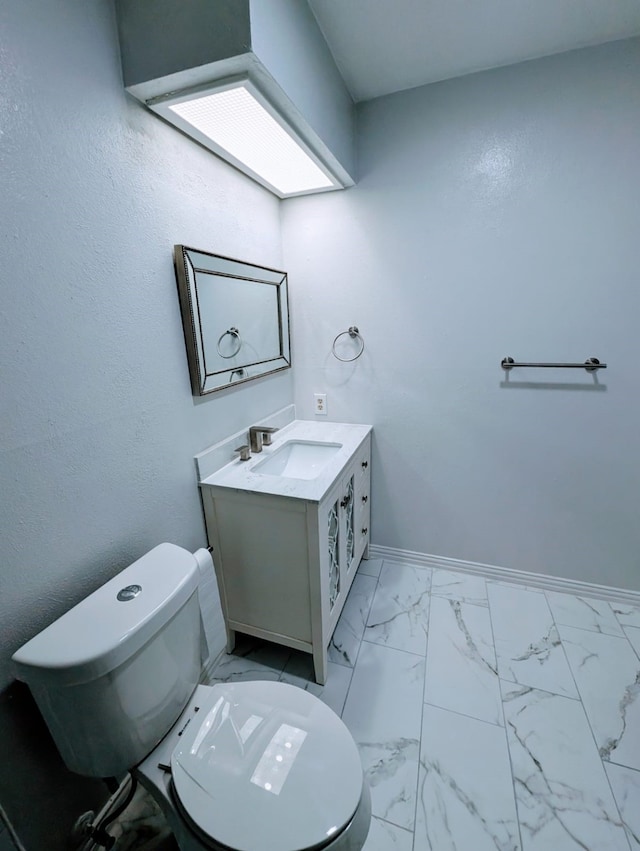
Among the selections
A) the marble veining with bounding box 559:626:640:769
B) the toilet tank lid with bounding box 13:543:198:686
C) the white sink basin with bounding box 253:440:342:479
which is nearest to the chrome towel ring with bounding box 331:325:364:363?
the white sink basin with bounding box 253:440:342:479

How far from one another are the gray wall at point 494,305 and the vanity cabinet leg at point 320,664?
2.82 ft

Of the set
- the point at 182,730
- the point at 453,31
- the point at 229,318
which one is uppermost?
the point at 453,31

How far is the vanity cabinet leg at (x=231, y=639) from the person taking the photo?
1578 millimetres

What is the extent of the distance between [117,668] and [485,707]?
4.17ft

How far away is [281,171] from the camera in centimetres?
156

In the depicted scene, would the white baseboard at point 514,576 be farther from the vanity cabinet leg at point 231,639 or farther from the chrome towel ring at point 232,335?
the chrome towel ring at point 232,335

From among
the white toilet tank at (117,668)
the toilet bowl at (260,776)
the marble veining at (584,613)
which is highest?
the white toilet tank at (117,668)

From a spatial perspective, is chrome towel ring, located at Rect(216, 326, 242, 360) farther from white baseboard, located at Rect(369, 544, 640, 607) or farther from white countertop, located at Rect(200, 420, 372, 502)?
white baseboard, located at Rect(369, 544, 640, 607)

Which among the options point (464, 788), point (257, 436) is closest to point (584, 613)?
point (464, 788)

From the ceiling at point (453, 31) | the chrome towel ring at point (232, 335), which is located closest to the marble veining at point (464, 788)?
the chrome towel ring at point (232, 335)

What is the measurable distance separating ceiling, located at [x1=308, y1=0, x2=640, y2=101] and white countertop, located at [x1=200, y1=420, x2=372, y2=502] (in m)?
1.53

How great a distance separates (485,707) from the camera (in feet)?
4.39

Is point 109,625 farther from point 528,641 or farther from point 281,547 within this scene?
point 528,641

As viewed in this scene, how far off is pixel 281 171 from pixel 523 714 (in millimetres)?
2282
